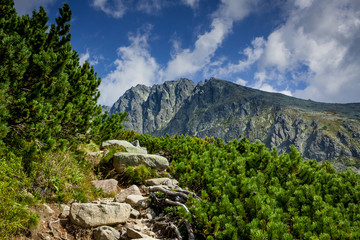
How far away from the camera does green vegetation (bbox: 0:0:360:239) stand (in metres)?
4.32

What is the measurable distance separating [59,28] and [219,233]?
10.2m

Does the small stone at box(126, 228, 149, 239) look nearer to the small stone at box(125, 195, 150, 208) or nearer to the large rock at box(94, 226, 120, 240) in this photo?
the large rock at box(94, 226, 120, 240)

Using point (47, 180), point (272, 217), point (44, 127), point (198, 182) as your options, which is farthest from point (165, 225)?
point (44, 127)

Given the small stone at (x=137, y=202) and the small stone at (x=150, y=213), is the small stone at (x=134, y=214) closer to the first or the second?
the small stone at (x=150, y=213)

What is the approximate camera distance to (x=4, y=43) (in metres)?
5.57

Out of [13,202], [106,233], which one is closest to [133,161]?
[106,233]

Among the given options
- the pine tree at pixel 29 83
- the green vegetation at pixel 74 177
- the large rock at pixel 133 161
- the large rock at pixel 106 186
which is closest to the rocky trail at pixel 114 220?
the green vegetation at pixel 74 177

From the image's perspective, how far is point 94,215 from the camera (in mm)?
5258

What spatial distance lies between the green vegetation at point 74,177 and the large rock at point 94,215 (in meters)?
0.96

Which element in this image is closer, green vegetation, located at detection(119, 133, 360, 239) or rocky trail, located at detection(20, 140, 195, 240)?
green vegetation, located at detection(119, 133, 360, 239)

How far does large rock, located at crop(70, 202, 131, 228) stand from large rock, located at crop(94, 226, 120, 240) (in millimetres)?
203

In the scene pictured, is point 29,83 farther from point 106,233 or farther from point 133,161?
point 133,161

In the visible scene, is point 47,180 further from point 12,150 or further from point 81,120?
point 81,120

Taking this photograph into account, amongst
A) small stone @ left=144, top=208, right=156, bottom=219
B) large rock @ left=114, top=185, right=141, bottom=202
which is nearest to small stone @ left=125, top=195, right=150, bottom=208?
small stone @ left=144, top=208, right=156, bottom=219
